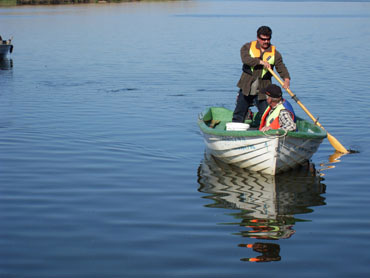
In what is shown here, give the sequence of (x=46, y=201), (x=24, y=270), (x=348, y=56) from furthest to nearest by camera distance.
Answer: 1. (x=348, y=56)
2. (x=46, y=201)
3. (x=24, y=270)

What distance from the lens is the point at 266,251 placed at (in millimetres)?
7621

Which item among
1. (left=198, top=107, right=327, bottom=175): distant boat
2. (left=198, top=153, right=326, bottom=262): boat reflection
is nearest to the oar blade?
(left=198, top=107, right=327, bottom=175): distant boat

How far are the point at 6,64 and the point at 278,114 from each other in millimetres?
22468

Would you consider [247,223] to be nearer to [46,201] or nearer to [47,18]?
[46,201]

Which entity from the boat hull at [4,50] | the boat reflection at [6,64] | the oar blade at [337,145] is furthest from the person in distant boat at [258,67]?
the boat hull at [4,50]

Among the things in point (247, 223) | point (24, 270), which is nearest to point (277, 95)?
point (247, 223)

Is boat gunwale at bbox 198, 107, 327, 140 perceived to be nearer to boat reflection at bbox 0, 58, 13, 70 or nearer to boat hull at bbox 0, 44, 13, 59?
boat reflection at bbox 0, 58, 13, 70

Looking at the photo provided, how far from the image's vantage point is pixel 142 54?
1351 inches

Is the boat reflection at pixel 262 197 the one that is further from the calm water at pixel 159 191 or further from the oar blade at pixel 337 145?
the oar blade at pixel 337 145

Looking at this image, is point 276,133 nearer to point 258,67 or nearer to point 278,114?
point 278,114

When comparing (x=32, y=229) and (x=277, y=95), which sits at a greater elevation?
(x=277, y=95)

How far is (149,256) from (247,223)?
1.82 metres

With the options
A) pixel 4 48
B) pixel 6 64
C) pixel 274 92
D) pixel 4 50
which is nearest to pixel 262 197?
pixel 274 92

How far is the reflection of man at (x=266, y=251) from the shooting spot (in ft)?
24.1
